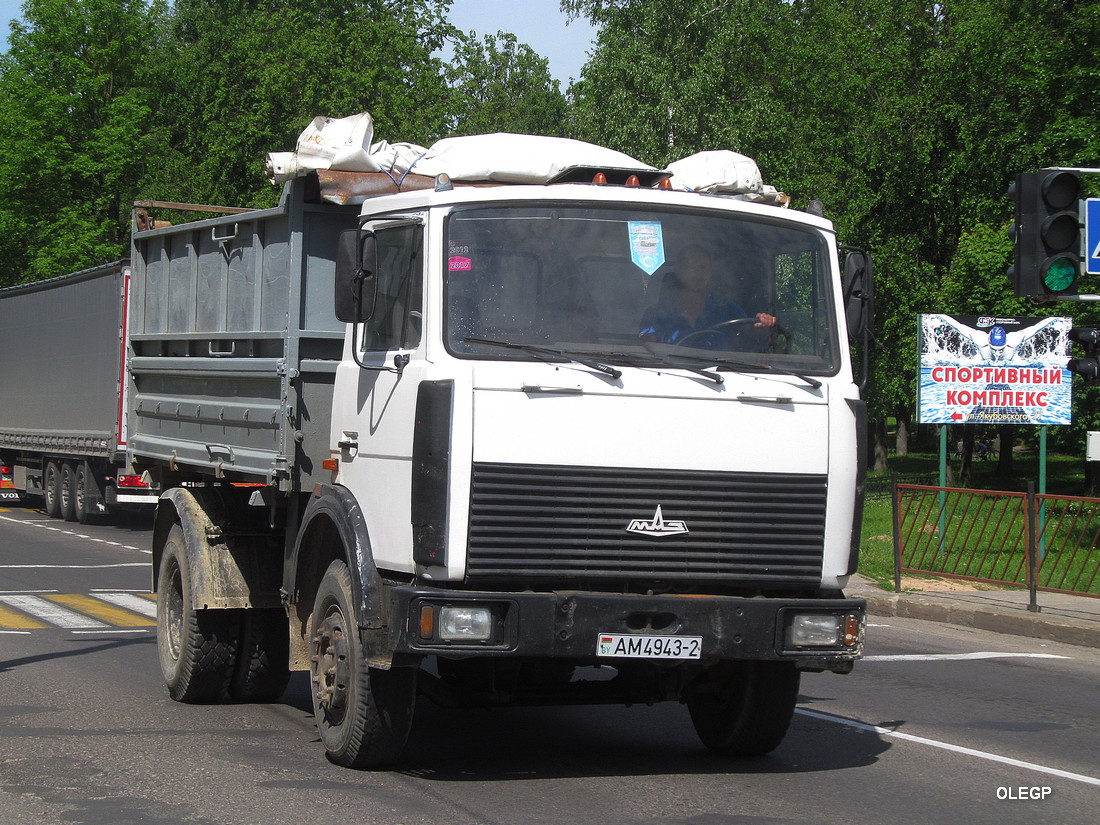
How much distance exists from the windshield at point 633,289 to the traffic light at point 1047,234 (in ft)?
21.6

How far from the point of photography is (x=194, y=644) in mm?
8188

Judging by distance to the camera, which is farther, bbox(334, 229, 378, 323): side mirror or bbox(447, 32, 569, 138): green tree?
bbox(447, 32, 569, 138): green tree

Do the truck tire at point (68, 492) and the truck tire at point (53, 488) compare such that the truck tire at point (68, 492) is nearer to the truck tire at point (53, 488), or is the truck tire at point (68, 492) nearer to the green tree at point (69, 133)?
the truck tire at point (53, 488)

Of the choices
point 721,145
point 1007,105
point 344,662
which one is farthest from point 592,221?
point 721,145

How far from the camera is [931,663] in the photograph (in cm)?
1116

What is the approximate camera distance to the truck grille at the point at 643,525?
5730 mm

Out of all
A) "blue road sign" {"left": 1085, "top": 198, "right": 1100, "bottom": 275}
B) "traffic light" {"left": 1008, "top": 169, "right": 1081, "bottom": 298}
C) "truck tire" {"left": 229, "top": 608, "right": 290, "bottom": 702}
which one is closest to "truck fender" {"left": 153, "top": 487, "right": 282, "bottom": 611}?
"truck tire" {"left": 229, "top": 608, "right": 290, "bottom": 702}

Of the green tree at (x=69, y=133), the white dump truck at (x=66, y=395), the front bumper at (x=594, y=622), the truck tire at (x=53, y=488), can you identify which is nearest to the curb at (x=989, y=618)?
the front bumper at (x=594, y=622)

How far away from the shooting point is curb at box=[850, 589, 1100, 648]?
42.4ft

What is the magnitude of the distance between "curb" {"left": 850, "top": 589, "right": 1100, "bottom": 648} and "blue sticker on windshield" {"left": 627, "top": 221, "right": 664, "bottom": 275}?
8.19 metres

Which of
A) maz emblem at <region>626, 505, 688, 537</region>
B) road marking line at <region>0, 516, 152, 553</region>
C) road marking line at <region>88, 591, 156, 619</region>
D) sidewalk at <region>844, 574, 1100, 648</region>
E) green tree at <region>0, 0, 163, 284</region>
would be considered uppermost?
green tree at <region>0, 0, 163, 284</region>

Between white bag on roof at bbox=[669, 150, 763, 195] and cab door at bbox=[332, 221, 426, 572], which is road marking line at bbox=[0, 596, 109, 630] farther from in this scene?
white bag on roof at bbox=[669, 150, 763, 195]

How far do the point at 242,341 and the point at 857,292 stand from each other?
3.48 m

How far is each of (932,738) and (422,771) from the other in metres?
3.11
